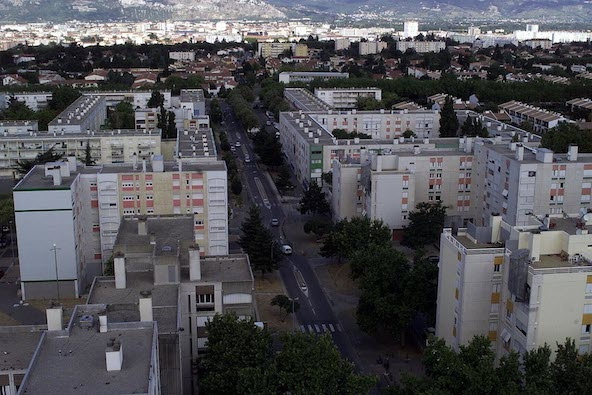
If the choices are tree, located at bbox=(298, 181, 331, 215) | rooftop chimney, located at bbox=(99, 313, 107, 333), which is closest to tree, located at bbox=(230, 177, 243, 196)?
tree, located at bbox=(298, 181, 331, 215)

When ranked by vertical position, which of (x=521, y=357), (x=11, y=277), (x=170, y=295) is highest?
(x=170, y=295)

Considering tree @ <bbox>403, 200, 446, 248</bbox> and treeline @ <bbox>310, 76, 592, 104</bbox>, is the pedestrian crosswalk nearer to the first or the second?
tree @ <bbox>403, 200, 446, 248</bbox>

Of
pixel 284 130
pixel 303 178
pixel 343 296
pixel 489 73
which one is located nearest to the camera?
pixel 343 296

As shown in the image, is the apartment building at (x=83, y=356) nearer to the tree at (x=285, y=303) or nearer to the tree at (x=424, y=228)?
the tree at (x=285, y=303)

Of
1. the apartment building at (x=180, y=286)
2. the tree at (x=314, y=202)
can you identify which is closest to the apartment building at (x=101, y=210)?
the apartment building at (x=180, y=286)

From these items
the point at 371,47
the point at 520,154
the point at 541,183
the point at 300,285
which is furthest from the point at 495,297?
the point at 371,47

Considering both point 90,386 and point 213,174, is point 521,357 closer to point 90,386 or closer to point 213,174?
point 90,386

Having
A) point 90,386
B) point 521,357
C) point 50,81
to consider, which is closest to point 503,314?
point 521,357
